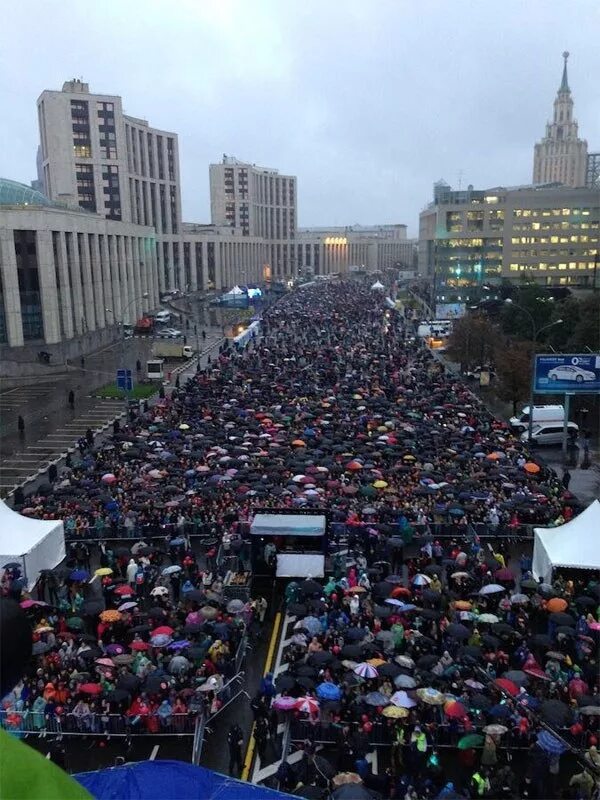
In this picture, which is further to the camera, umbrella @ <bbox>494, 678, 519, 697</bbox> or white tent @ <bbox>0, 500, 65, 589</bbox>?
white tent @ <bbox>0, 500, 65, 589</bbox>

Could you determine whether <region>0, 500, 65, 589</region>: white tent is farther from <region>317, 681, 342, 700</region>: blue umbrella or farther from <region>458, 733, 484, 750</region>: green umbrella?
<region>458, 733, 484, 750</region>: green umbrella

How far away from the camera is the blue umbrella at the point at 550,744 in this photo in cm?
1044

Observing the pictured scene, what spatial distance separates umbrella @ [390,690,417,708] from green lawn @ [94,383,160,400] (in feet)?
103

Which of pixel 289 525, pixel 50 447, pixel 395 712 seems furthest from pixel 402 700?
pixel 50 447

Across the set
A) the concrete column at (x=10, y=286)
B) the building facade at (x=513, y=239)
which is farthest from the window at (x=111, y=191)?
the concrete column at (x=10, y=286)

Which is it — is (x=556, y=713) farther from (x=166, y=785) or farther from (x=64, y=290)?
(x=64, y=290)

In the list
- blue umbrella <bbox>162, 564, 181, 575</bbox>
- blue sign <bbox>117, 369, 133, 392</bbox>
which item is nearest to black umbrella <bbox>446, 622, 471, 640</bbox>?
blue umbrella <bbox>162, 564, 181, 575</bbox>

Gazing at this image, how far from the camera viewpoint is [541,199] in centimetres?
9581

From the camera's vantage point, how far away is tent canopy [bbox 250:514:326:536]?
17141 millimetres

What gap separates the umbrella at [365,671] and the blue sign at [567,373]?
17.8m

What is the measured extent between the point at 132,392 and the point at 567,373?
2534cm

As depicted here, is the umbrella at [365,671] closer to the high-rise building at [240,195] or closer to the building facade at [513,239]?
the building facade at [513,239]

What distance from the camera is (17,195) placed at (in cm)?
5753

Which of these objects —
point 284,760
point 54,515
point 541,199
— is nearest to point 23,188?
point 54,515
